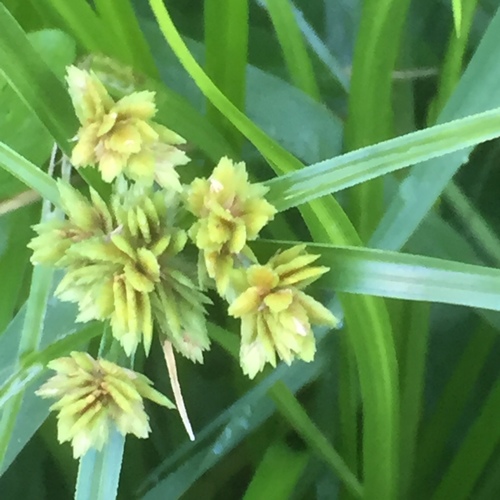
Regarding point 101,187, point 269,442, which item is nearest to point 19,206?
point 101,187

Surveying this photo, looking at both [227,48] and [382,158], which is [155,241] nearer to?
[382,158]

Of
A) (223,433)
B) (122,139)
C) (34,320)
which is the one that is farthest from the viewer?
(223,433)

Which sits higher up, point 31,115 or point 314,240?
point 31,115

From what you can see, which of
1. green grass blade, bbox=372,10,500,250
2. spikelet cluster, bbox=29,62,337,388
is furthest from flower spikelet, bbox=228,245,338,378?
green grass blade, bbox=372,10,500,250

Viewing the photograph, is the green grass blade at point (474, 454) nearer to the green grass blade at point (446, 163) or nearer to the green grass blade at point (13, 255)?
the green grass blade at point (446, 163)

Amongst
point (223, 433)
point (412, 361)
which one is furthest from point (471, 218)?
point (223, 433)

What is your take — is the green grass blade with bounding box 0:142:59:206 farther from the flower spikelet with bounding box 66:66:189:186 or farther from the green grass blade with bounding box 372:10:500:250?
the green grass blade with bounding box 372:10:500:250

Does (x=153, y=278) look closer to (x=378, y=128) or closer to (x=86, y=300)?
(x=86, y=300)
